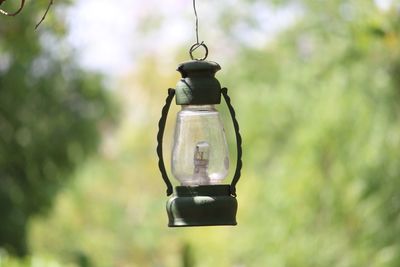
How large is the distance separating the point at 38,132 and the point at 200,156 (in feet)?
43.0

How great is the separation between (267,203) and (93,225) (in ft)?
41.0

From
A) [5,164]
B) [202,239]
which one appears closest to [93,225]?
[202,239]

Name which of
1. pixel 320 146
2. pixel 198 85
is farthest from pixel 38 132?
pixel 198 85

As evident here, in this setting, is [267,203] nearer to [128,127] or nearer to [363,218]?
[363,218]

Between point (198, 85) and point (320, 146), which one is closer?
point (198, 85)

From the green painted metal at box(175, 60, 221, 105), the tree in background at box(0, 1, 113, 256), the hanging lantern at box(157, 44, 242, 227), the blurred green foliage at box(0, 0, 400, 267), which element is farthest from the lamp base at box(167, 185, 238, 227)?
the tree in background at box(0, 1, 113, 256)

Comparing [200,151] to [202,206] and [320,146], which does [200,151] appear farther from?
[320,146]

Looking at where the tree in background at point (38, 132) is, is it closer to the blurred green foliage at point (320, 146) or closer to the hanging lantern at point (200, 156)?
the blurred green foliage at point (320, 146)

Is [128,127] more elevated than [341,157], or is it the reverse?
[128,127]

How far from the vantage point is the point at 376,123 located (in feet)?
37.2

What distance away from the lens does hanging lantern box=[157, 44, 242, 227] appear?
143 inches

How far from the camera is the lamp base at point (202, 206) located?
3.63m

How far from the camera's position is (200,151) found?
3.65m

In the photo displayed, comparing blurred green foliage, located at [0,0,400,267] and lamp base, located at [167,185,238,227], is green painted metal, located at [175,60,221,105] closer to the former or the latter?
lamp base, located at [167,185,238,227]
